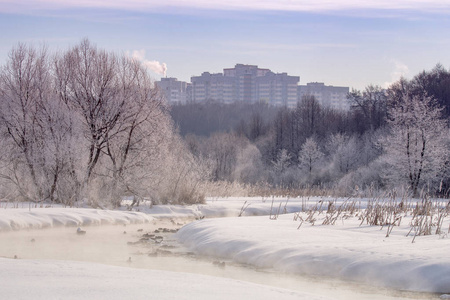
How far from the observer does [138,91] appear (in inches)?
850

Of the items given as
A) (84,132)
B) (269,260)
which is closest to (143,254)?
(269,260)

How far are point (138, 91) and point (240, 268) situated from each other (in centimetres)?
1410

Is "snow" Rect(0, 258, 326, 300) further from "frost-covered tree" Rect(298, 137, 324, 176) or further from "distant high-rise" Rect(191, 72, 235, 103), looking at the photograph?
"distant high-rise" Rect(191, 72, 235, 103)

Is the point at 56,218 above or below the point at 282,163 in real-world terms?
below

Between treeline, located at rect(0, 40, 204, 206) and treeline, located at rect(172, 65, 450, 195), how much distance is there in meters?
19.7

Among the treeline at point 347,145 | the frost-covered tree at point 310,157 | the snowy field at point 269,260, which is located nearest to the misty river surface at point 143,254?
the snowy field at point 269,260

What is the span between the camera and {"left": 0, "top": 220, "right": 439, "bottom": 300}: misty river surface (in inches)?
284

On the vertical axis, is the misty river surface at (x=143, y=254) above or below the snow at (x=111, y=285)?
below

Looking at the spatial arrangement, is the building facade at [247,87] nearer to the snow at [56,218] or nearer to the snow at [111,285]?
the snow at [56,218]

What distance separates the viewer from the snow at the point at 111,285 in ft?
17.6

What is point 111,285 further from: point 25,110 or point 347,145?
point 347,145

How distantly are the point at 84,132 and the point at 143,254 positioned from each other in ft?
39.3

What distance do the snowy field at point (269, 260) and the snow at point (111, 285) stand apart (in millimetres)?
10

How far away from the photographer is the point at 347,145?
187 feet
